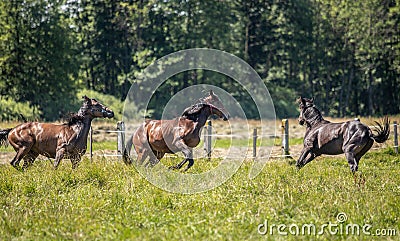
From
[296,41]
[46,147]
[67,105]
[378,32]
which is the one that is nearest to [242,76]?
[296,41]

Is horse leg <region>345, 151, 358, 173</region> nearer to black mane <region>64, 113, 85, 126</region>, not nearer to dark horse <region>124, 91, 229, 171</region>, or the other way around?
dark horse <region>124, 91, 229, 171</region>

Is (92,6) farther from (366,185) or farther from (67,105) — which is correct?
(366,185)

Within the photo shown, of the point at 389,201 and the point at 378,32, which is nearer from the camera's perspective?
the point at 389,201

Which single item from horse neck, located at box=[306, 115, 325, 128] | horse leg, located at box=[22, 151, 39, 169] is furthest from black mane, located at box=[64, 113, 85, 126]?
horse neck, located at box=[306, 115, 325, 128]

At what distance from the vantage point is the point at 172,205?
1038 cm

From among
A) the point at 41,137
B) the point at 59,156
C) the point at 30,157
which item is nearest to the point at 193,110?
the point at 59,156

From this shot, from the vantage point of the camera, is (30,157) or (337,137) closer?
(337,137)

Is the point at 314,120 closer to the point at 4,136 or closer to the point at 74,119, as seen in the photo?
the point at 74,119

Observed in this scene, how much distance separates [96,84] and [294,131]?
23.1 metres

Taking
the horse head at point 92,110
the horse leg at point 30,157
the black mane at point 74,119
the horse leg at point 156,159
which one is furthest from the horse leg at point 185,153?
the horse leg at point 30,157

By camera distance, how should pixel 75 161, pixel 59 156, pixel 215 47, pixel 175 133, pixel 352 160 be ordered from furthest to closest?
pixel 215 47
pixel 175 133
pixel 59 156
pixel 352 160
pixel 75 161

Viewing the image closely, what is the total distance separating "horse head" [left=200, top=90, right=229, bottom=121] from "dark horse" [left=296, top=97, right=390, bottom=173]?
2.00 metres

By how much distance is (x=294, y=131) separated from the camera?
104 feet

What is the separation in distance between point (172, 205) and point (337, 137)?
18.0 feet
